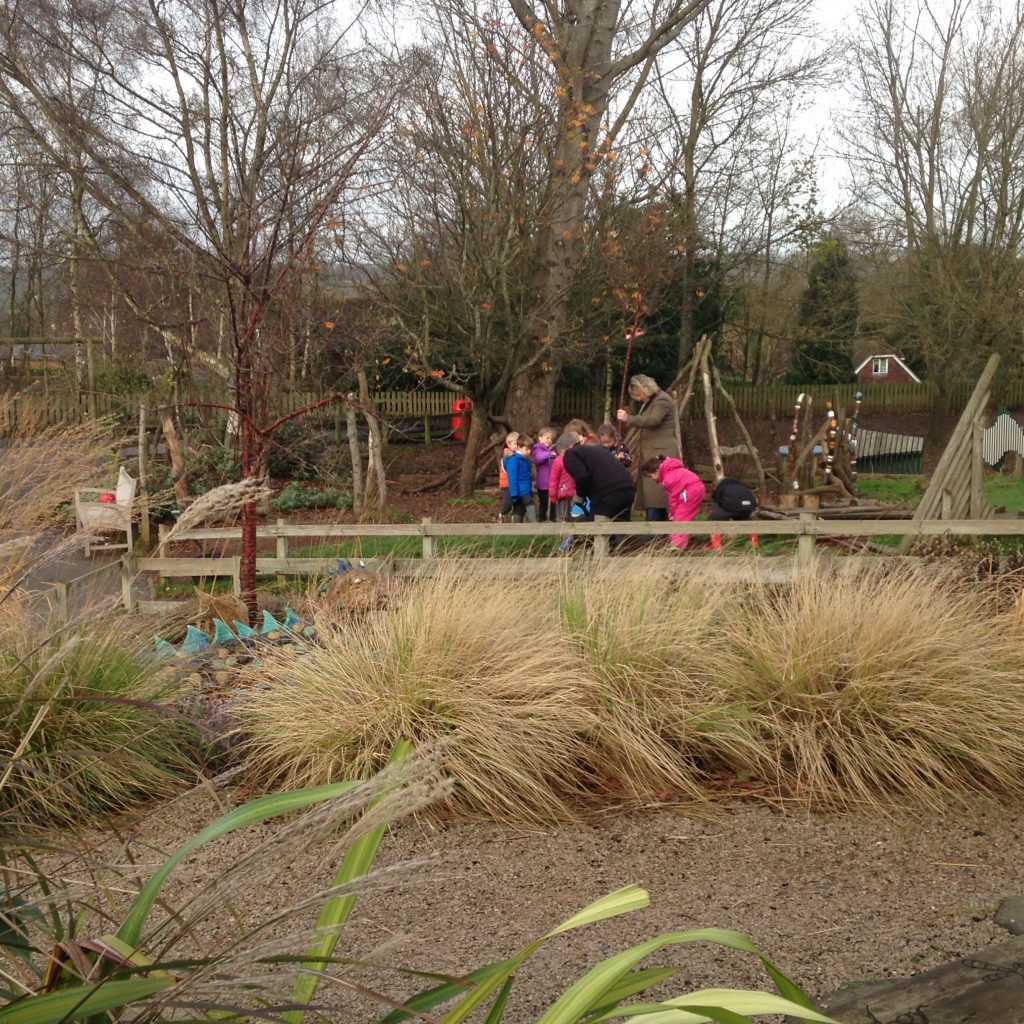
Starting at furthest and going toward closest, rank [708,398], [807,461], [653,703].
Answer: [807,461], [708,398], [653,703]

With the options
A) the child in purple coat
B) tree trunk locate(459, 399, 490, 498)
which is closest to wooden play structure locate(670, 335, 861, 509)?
the child in purple coat

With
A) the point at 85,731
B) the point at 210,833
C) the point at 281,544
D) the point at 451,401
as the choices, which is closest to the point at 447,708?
the point at 85,731

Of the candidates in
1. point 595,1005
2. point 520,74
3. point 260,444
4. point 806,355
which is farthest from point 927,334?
point 595,1005

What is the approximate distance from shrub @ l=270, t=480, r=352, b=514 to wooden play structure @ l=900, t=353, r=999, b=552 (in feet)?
29.4

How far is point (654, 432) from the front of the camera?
11.4 meters

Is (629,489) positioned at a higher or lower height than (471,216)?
lower

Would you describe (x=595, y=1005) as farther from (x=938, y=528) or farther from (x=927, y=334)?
(x=927, y=334)

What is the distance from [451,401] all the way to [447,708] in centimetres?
1972

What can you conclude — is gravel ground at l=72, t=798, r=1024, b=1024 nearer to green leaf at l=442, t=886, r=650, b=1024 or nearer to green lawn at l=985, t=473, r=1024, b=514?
green leaf at l=442, t=886, r=650, b=1024

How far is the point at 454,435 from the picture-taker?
24312 mm

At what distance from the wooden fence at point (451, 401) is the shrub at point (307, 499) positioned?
4.04 feet

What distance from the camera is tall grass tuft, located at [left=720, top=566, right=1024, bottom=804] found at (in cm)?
485

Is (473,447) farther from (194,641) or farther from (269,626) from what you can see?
(194,641)

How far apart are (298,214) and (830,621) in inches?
331
